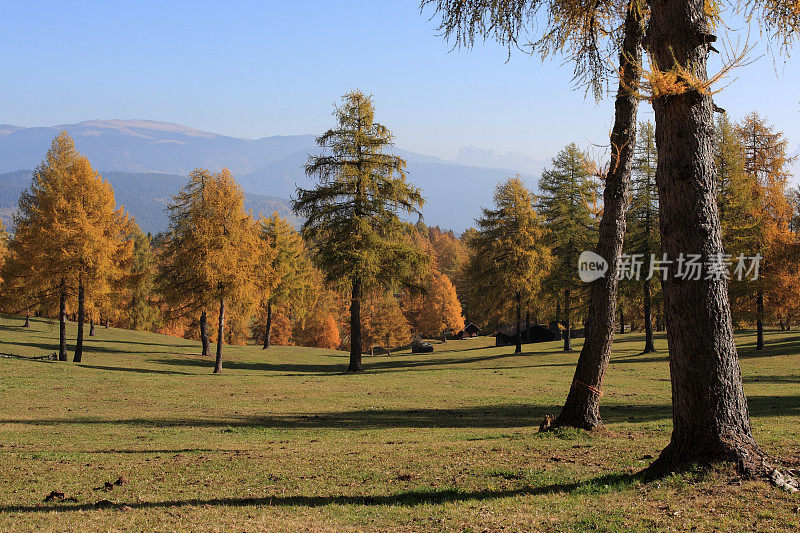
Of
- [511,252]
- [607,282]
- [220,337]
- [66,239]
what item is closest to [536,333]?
[511,252]

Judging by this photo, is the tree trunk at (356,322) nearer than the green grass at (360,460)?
No

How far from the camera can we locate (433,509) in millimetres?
6477

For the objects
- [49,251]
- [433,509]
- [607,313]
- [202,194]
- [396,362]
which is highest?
[202,194]

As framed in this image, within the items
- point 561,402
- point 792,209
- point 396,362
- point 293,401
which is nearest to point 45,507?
point 293,401

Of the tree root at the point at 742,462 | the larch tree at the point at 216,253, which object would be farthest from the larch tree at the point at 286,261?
the tree root at the point at 742,462

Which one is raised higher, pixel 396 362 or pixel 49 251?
pixel 49 251

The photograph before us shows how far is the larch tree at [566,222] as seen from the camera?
41.9 m

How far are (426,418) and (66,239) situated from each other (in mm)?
23802

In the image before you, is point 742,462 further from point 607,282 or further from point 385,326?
point 385,326

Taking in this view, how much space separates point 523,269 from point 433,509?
38.4 metres

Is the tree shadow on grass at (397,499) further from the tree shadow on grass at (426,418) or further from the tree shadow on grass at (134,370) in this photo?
the tree shadow on grass at (134,370)

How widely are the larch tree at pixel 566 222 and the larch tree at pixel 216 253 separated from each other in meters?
22.3

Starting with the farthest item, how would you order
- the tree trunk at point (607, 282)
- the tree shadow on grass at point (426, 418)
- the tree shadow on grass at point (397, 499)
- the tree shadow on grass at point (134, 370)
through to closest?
the tree shadow on grass at point (134, 370)
the tree shadow on grass at point (426, 418)
the tree trunk at point (607, 282)
the tree shadow on grass at point (397, 499)

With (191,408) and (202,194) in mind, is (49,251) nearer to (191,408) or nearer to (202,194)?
→ (202,194)
